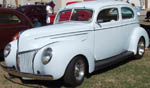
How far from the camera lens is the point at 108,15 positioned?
6207mm

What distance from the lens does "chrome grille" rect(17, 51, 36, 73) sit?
4.82 meters

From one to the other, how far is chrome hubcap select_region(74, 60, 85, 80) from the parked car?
2.72 meters

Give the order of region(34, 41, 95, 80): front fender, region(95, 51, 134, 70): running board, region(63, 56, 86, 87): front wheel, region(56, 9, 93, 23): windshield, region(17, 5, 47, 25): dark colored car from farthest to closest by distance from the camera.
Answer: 1. region(17, 5, 47, 25): dark colored car
2. region(56, 9, 93, 23): windshield
3. region(95, 51, 134, 70): running board
4. region(63, 56, 86, 87): front wheel
5. region(34, 41, 95, 80): front fender

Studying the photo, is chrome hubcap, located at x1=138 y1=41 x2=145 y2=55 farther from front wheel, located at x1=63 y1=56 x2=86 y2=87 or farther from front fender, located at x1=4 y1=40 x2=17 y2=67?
front fender, located at x1=4 y1=40 x2=17 y2=67

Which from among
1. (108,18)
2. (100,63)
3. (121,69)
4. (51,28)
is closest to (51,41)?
(51,28)

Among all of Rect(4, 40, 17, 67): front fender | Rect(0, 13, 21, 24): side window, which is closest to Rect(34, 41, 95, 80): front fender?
Rect(4, 40, 17, 67): front fender

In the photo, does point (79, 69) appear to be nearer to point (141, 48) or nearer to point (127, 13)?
point (127, 13)

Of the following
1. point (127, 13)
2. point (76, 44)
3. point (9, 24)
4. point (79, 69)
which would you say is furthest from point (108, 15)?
point (9, 24)

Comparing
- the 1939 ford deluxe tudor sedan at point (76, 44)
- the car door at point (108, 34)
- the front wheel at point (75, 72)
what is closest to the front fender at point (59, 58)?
the 1939 ford deluxe tudor sedan at point (76, 44)

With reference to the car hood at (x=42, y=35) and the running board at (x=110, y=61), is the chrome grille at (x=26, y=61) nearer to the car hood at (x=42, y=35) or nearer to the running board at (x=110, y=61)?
the car hood at (x=42, y=35)

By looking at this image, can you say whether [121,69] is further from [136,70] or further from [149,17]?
[149,17]

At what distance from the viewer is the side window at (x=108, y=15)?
5.98 m

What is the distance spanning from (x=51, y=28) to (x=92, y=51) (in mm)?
1014

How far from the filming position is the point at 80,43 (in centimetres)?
526
